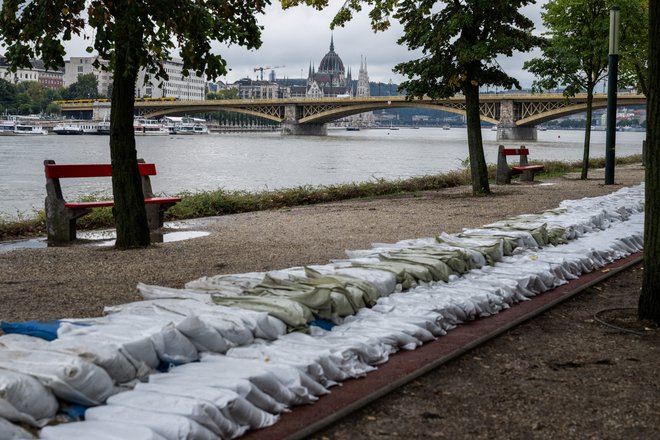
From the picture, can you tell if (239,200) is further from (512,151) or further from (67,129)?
(67,129)

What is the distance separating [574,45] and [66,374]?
18501mm

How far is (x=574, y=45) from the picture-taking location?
19938mm

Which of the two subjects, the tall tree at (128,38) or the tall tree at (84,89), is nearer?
the tall tree at (128,38)

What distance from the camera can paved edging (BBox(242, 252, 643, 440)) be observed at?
3.40m

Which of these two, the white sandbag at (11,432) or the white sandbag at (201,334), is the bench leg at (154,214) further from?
the white sandbag at (11,432)

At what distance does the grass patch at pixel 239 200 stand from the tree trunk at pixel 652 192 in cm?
739

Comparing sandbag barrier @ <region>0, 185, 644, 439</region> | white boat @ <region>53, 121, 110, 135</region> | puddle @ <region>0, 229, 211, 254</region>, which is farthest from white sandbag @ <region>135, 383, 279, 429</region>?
white boat @ <region>53, 121, 110, 135</region>

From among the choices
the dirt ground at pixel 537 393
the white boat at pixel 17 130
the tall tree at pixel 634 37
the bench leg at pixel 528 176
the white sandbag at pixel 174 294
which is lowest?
the dirt ground at pixel 537 393

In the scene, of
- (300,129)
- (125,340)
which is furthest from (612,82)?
(300,129)

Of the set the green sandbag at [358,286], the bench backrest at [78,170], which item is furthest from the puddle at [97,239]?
the green sandbag at [358,286]

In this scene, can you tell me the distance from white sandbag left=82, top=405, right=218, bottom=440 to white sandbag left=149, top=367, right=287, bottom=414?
0.99 ft

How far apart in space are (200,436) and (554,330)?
Answer: 2.74 metres

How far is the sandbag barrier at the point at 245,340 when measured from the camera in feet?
10.3

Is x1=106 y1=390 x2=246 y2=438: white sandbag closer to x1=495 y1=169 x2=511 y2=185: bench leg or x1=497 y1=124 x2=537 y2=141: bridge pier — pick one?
x1=495 y1=169 x2=511 y2=185: bench leg
